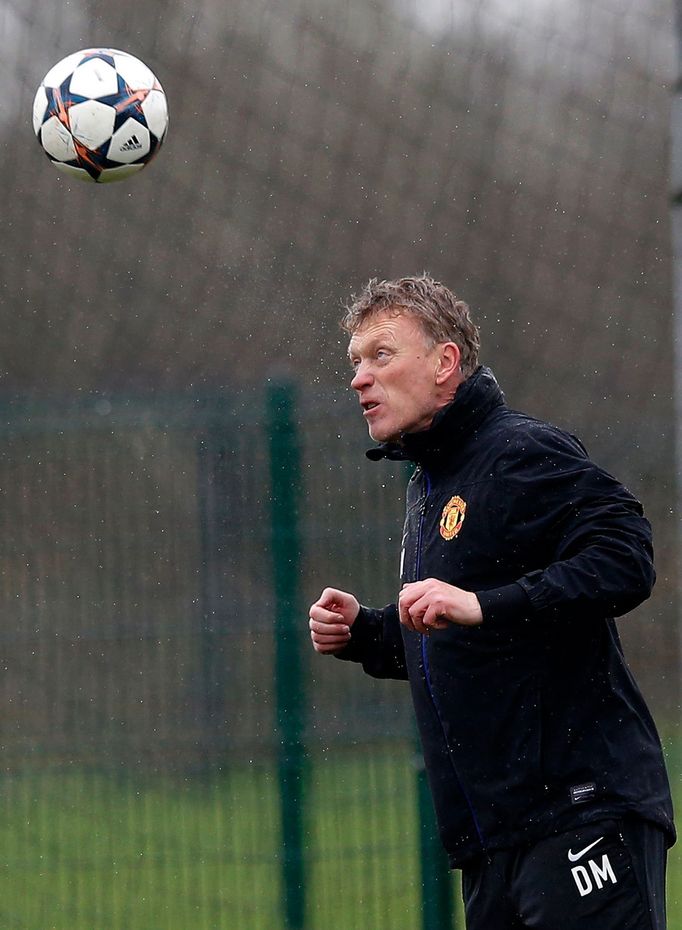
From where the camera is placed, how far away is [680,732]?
236 inches

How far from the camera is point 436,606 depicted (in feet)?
10.3

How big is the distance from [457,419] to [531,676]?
62 centimetres

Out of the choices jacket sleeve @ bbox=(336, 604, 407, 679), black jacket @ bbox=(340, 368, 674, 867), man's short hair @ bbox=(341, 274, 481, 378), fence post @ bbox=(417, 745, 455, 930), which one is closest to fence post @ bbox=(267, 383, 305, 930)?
fence post @ bbox=(417, 745, 455, 930)

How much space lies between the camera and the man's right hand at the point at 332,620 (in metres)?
3.86

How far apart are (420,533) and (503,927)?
92 cm

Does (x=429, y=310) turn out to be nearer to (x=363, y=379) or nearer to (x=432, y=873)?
(x=363, y=379)

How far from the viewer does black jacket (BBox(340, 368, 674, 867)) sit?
3.26 m

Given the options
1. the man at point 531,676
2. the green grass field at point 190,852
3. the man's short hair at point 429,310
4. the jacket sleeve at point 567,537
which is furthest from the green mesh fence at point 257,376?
the jacket sleeve at point 567,537

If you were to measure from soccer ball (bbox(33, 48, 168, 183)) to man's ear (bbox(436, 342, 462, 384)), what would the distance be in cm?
174

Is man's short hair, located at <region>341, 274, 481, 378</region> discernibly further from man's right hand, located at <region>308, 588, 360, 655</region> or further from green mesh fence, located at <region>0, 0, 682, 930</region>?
green mesh fence, located at <region>0, 0, 682, 930</region>

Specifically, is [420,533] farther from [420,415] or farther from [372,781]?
[372,781]

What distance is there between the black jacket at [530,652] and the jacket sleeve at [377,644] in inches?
14.2

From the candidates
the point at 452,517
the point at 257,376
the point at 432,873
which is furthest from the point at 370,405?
the point at 257,376

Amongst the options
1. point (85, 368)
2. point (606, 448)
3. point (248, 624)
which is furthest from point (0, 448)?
point (85, 368)
